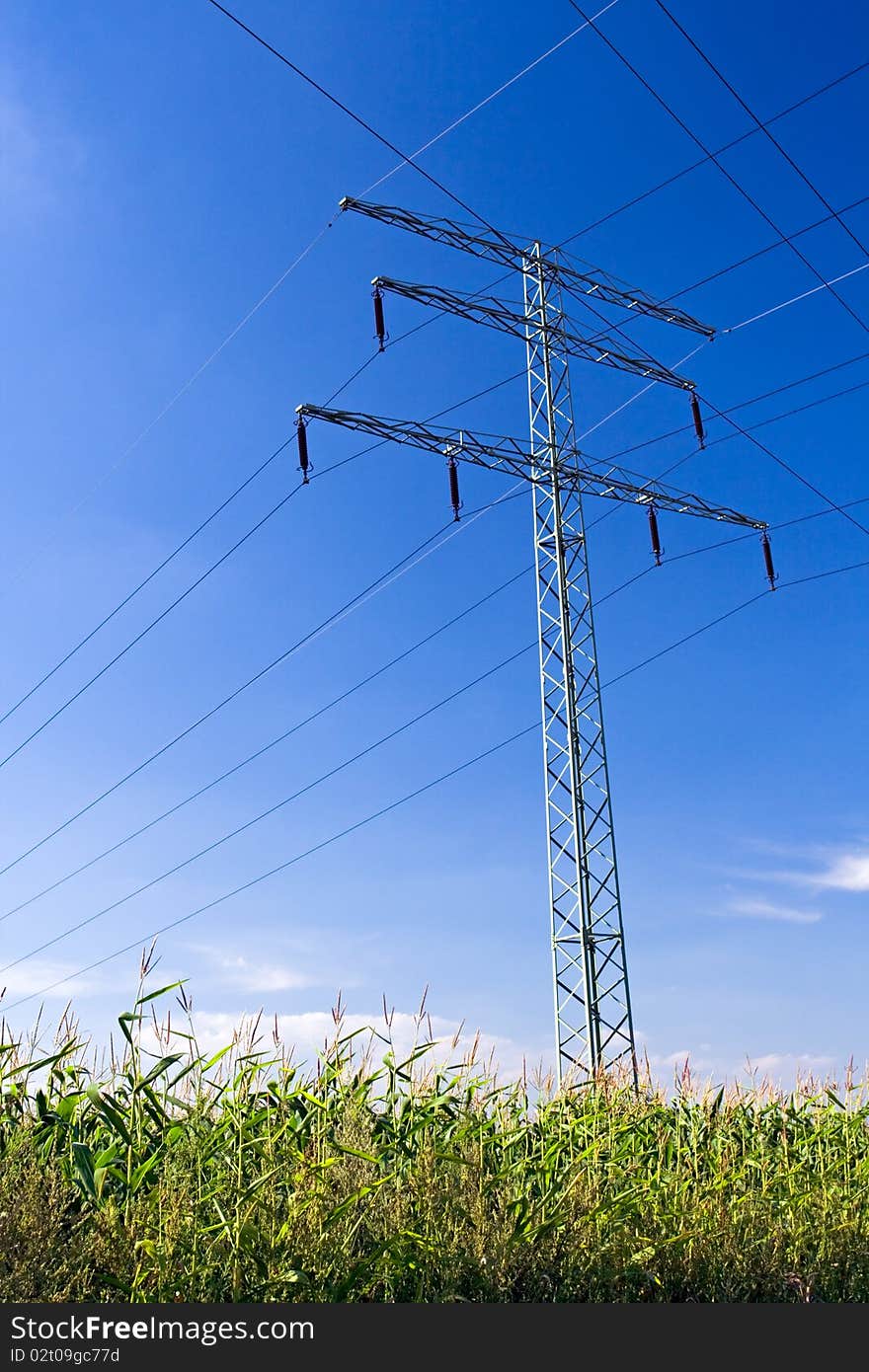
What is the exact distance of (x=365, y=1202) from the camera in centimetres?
432

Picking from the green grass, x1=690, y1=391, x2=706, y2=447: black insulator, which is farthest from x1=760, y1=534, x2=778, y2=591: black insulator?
the green grass

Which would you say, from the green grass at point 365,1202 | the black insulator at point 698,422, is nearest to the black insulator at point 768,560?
the black insulator at point 698,422

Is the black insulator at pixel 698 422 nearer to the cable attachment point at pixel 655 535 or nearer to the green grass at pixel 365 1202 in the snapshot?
the cable attachment point at pixel 655 535

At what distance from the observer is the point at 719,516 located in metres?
16.0

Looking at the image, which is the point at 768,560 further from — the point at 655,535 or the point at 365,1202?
the point at 365,1202

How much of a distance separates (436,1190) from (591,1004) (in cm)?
706

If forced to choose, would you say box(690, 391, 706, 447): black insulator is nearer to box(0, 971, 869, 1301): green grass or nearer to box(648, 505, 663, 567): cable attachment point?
box(648, 505, 663, 567): cable attachment point

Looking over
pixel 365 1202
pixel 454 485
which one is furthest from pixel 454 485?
pixel 365 1202

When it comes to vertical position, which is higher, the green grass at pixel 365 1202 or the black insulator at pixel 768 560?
the black insulator at pixel 768 560

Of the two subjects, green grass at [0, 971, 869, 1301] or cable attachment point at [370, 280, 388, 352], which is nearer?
green grass at [0, 971, 869, 1301]

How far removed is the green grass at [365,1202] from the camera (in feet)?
12.7

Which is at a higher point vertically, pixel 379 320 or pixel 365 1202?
pixel 379 320

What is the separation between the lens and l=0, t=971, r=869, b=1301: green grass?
3873 millimetres

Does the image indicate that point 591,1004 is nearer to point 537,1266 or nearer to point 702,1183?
point 702,1183
